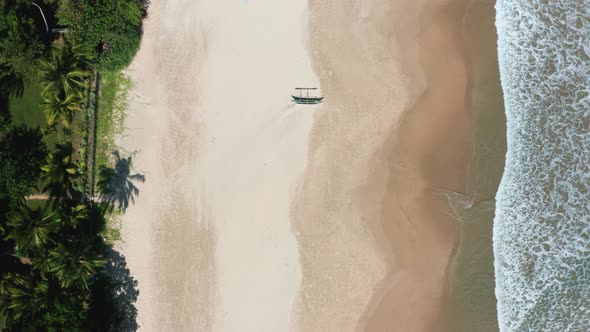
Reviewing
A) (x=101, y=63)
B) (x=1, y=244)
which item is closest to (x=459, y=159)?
(x=101, y=63)

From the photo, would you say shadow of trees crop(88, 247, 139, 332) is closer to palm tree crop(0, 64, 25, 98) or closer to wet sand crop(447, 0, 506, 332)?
palm tree crop(0, 64, 25, 98)

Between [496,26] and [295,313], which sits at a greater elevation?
[496,26]

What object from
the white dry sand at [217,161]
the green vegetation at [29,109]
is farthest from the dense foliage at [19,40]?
the white dry sand at [217,161]

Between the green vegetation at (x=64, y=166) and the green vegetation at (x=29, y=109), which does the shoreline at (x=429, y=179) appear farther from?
the green vegetation at (x=29, y=109)

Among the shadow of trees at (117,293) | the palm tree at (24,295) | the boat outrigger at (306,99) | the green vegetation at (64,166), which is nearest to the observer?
the palm tree at (24,295)

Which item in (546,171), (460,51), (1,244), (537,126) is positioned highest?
(460,51)

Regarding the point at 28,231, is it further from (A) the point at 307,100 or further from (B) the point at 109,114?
(A) the point at 307,100

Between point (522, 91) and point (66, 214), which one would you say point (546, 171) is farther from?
point (66, 214)
